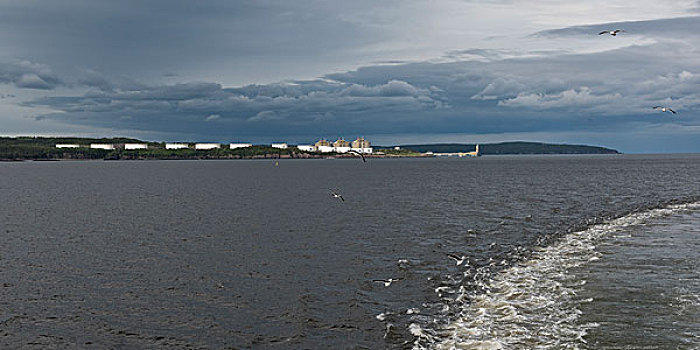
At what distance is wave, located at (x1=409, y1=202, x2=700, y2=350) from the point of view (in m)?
17.2

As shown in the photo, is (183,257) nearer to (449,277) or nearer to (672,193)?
(449,277)

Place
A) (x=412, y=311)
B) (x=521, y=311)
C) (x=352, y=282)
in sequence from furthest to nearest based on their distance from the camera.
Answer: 1. (x=352, y=282)
2. (x=412, y=311)
3. (x=521, y=311)

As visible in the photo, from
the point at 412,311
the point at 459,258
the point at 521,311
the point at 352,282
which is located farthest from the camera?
the point at 459,258

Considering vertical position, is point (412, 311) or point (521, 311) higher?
point (521, 311)

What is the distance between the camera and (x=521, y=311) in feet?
67.3

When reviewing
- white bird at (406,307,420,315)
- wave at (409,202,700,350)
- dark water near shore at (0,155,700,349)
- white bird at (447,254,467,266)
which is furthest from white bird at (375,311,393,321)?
white bird at (447,254,467,266)

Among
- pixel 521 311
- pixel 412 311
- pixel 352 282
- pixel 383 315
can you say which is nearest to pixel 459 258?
pixel 352 282

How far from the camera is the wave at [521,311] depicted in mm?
17234

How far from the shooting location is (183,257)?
107ft

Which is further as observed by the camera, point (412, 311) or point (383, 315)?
point (412, 311)

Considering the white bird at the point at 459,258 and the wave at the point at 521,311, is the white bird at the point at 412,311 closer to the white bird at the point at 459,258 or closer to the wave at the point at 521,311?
the wave at the point at 521,311

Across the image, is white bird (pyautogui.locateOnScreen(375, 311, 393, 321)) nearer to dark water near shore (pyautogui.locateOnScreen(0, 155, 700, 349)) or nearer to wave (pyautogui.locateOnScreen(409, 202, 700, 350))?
dark water near shore (pyautogui.locateOnScreen(0, 155, 700, 349))

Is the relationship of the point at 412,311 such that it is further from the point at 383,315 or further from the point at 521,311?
the point at 521,311

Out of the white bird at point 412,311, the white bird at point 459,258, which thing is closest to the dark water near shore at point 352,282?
the white bird at point 412,311
